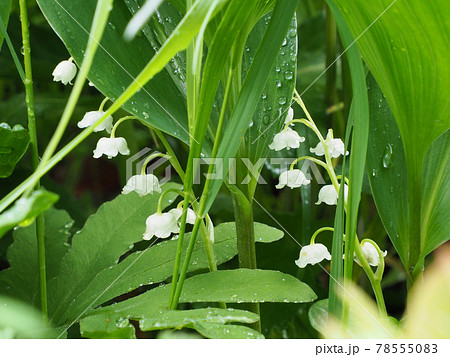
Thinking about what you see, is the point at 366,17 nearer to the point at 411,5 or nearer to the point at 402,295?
the point at 411,5

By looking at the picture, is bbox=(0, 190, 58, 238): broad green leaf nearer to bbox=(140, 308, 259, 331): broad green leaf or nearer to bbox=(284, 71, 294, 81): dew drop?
bbox=(140, 308, 259, 331): broad green leaf

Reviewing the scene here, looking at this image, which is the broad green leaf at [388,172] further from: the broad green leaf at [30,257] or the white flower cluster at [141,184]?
the broad green leaf at [30,257]

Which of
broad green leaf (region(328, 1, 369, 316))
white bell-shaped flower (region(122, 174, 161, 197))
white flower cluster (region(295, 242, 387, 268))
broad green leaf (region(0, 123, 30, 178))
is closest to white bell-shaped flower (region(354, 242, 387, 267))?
white flower cluster (region(295, 242, 387, 268))

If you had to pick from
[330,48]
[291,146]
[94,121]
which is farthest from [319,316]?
[330,48]

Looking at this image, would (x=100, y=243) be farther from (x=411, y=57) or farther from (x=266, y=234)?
(x=411, y=57)

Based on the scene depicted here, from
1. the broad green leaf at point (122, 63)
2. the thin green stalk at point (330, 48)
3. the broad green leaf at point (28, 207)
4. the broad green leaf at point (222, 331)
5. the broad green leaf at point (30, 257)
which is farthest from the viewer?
the thin green stalk at point (330, 48)

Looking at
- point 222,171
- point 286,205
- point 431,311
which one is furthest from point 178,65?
point 286,205

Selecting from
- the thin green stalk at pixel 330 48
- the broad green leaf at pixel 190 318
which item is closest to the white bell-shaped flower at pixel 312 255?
the broad green leaf at pixel 190 318
